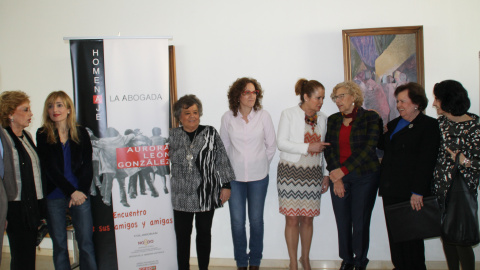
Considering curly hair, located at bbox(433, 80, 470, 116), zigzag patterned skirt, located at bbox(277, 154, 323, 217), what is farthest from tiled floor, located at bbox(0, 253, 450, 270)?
curly hair, located at bbox(433, 80, 470, 116)

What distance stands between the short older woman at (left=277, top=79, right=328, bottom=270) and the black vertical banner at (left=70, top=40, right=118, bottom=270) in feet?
4.84

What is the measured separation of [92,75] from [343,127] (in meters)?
2.09

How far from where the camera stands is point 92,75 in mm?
2941

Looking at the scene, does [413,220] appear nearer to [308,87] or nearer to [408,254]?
[408,254]

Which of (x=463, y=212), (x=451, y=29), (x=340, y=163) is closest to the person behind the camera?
(x=463, y=212)

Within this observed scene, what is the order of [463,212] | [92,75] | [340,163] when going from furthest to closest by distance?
[92,75], [340,163], [463,212]

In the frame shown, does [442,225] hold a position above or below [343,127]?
below

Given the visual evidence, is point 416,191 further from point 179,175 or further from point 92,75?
point 92,75

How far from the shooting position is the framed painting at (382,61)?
3.21m

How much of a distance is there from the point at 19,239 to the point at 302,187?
2.09m

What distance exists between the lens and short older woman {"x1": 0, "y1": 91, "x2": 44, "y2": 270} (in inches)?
95.4

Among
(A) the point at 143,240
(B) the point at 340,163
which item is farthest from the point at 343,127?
(A) the point at 143,240

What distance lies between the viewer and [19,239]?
8.06 feet

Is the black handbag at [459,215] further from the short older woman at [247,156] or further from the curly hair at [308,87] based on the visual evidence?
the short older woman at [247,156]
